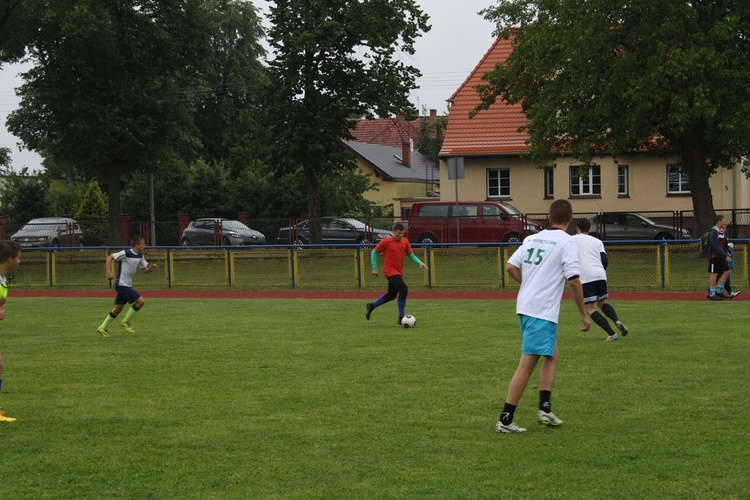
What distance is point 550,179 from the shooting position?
44375 millimetres

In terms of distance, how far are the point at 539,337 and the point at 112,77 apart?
129 feet

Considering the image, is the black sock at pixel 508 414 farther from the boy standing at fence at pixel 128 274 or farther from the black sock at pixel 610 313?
the boy standing at fence at pixel 128 274

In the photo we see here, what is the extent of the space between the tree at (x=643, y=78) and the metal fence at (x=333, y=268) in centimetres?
652

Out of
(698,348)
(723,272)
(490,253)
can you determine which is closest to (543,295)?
(698,348)

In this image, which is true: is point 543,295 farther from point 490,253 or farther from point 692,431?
point 490,253

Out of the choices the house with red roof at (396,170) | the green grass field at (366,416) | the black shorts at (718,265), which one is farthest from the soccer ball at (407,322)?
the house with red roof at (396,170)

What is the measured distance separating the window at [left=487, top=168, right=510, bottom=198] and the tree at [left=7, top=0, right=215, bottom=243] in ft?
48.0

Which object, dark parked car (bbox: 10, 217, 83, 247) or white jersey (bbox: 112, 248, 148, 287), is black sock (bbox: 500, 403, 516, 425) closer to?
white jersey (bbox: 112, 248, 148, 287)

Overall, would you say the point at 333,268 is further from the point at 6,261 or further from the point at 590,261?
the point at 6,261

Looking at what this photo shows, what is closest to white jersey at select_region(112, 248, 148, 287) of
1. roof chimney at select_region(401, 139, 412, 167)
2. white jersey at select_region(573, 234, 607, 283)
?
white jersey at select_region(573, 234, 607, 283)

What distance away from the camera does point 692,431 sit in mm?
7742

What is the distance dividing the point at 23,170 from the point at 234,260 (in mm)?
73558

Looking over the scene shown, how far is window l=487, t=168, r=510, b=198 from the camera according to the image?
146ft

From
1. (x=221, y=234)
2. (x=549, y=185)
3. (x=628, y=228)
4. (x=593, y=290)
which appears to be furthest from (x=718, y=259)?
(x=549, y=185)
